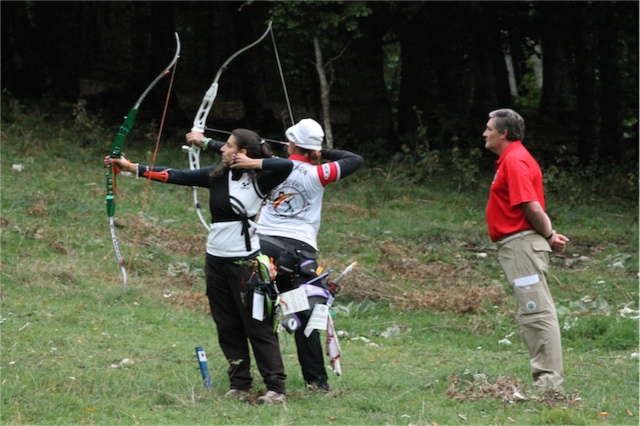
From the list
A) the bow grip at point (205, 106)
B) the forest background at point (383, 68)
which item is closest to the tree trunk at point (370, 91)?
the forest background at point (383, 68)

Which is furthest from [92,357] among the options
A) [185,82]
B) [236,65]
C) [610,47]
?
[185,82]

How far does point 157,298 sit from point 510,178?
4.68 metres

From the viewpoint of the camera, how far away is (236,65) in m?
24.7

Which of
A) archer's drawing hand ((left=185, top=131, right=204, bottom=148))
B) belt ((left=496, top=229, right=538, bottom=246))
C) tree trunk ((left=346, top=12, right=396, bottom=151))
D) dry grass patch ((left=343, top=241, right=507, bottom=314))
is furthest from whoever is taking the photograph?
tree trunk ((left=346, top=12, right=396, bottom=151))

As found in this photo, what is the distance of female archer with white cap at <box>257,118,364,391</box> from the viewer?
673 cm

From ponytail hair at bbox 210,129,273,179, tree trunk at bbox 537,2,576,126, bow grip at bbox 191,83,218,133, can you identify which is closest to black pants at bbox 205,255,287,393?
ponytail hair at bbox 210,129,273,179

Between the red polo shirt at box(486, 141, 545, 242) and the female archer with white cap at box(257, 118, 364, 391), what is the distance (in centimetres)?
103

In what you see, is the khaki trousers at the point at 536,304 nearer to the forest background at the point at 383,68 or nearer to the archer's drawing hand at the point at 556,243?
the archer's drawing hand at the point at 556,243

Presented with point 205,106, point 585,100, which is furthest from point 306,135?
point 585,100

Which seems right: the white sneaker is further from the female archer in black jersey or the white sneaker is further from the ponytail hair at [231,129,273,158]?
the ponytail hair at [231,129,273,158]

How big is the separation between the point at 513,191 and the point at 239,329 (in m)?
2.01

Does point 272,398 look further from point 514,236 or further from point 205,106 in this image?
point 205,106

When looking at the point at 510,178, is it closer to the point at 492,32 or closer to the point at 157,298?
the point at 157,298

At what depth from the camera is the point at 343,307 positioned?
10297mm
